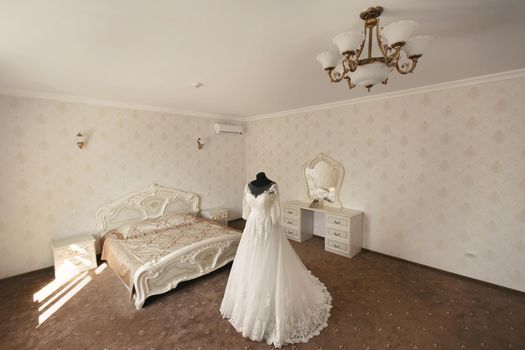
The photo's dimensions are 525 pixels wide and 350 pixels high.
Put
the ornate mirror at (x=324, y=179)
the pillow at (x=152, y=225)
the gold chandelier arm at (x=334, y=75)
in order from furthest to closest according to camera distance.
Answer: the ornate mirror at (x=324, y=179)
the pillow at (x=152, y=225)
the gold chandelier arm at (x=334, y=75)

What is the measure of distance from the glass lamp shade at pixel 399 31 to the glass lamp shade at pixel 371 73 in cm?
20

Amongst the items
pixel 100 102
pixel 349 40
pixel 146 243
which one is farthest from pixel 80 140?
pixel 349 40

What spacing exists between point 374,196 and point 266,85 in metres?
2.40

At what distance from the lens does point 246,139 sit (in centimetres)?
557

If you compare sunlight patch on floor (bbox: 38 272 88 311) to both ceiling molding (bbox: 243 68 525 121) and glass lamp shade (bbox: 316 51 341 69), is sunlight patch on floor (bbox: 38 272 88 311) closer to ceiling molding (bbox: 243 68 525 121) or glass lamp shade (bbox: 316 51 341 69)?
glass lamp shade (bbox: 316 51 341 69)

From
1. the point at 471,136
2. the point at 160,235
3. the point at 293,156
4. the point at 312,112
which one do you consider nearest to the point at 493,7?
the point at 471,136

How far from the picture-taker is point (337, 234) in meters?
3.69

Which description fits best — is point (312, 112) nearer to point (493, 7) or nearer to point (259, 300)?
point (493, 7)

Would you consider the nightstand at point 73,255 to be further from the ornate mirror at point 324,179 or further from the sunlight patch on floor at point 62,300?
the ornate mirror at point 324,179

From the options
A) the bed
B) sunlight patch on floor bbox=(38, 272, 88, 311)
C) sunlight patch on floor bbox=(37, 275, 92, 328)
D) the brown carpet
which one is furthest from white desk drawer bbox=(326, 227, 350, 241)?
sunlight patch on floor bbox=(38, 272, 88, 311)

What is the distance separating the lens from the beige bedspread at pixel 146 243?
8.80ft

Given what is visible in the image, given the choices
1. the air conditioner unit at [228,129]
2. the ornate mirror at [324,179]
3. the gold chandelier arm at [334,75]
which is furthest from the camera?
the air conditioner unit at [228,129]

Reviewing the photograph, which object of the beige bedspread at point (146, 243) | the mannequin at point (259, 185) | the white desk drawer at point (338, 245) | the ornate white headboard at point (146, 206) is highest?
the mannequin at point (259, 185)

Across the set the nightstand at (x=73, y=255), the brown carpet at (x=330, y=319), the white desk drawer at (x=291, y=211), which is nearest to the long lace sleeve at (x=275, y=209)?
the brown carpet at (x=330, y=319)
